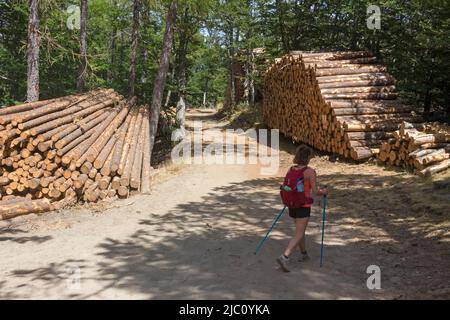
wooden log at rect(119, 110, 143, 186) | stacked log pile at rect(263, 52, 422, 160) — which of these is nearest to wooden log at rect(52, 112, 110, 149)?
wooden log at rect(119, 110, 143, 186)

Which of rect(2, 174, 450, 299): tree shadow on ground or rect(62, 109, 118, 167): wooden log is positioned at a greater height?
rect(62, 109, 118, 167): wooden log

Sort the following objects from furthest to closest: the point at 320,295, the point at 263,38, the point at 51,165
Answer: the point at 263,38, the point at 51,165, the point at 320,295

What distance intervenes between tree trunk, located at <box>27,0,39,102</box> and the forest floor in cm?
508

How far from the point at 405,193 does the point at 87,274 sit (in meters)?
6.31

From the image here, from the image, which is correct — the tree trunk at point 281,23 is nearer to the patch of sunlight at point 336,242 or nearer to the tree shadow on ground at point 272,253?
the tree shadow on ground at point 272,253

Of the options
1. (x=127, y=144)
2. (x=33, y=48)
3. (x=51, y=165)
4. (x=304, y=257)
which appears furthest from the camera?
(x=33, y=48)

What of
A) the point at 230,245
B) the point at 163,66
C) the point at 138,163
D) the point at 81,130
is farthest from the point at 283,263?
the point at 163,66

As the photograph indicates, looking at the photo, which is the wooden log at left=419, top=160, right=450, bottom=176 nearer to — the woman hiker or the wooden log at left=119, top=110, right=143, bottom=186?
the woman hiker

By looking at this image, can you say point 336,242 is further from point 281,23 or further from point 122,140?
point 281,23

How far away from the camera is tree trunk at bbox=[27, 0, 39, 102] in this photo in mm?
12180

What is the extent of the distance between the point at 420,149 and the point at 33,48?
1105 centimetres

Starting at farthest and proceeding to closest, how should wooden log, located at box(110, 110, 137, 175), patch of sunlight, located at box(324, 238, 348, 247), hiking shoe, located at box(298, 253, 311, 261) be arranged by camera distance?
wooden log, located at box(110, 110, 137, 175)
patch of sunlight, located at box(324, 238, 348, 247)
hiking shoe, located at box(298, 253, 311, 261)

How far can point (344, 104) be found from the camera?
41.2 ft
